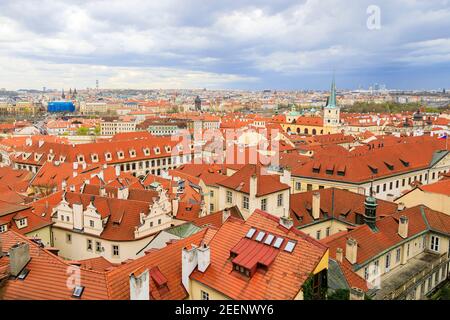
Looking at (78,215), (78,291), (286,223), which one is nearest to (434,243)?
(286,223)

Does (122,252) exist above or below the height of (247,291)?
below

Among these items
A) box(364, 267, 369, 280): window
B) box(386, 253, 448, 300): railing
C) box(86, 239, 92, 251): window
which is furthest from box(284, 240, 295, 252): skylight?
box(86, 239, 92, 251): window

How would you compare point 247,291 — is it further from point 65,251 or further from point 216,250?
point 65,251

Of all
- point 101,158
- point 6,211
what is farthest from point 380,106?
point 6,211

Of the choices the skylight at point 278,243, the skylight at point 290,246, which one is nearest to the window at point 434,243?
the skylight at point 290,246
